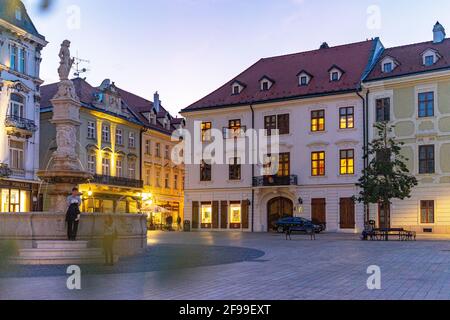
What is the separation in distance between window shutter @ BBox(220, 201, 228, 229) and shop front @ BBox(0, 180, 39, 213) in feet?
48.2

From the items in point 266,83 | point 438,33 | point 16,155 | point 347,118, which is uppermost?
point 438,33

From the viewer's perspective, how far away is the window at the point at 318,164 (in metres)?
46.5

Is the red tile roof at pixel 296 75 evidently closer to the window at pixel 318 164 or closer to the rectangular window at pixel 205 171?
the window at pixel 318 164

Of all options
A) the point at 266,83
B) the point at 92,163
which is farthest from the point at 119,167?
the point at 266,83

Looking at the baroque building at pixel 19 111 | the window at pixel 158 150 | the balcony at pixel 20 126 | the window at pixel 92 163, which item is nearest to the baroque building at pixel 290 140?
the window at pixel 92 163

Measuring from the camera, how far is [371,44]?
49.4 meters

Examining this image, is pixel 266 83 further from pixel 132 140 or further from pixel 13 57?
pixel 13 57

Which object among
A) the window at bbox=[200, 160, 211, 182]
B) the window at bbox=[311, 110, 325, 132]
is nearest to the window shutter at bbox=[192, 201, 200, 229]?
the window at bbox=[200, 160, 211, 182]

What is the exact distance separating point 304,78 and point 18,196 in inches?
931

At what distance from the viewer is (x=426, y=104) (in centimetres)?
4241

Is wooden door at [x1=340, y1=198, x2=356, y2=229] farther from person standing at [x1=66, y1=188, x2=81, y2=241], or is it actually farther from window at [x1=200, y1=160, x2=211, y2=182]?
person standing at [x1=66, y1=188, x2=81, y2=241]

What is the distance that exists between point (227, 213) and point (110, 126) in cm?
1492

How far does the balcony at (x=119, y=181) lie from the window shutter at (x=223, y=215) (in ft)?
37.0
